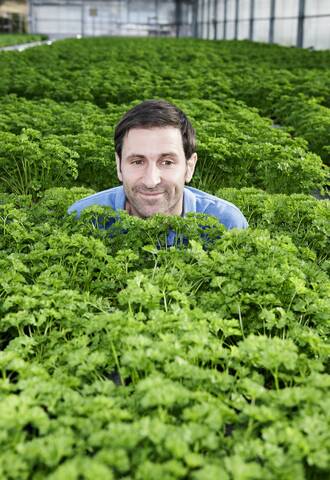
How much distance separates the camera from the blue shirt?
14.6 ft

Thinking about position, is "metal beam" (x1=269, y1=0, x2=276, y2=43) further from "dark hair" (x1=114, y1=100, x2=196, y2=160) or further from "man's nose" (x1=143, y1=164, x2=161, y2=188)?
"man's nose" (x1=143, y1=164, x2=161, y2=188)

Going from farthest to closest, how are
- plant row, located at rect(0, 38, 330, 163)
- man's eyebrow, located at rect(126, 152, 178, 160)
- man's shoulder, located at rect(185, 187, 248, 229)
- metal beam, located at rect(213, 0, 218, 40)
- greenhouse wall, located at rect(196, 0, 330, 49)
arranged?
metal beam, located at rect(213, 0, 218, 40), greenhouse wall, located at rect(196, 0, 330, 49), plant row, located at rect(0, 38, 330, 163), man's shoulder, located at rect(185, 187, 248, 229), man's eyebrow, located at rect(126, 152, 178, 160)

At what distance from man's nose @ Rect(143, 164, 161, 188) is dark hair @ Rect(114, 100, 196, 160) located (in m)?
0.29

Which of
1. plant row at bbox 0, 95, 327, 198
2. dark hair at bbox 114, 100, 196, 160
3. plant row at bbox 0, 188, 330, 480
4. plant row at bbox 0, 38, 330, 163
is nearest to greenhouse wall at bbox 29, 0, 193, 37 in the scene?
plant row at bbox 0, 38, 330, 163

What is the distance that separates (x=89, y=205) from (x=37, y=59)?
16.4m

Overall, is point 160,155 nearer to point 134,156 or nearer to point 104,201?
point 134,156

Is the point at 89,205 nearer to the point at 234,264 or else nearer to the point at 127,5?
the point at 234,264

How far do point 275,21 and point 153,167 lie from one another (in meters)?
27.7

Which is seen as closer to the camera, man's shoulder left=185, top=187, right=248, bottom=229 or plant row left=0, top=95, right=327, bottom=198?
man's shoulder left=185, top=187, right=248, bottom=229

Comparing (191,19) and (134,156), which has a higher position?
(191,19)

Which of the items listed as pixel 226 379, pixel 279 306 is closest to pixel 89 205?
pixel 279 306

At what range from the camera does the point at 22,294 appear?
11.0 ft

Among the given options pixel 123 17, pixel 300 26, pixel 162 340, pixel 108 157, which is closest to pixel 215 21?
pixel 123 17

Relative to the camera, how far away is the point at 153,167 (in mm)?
3928
